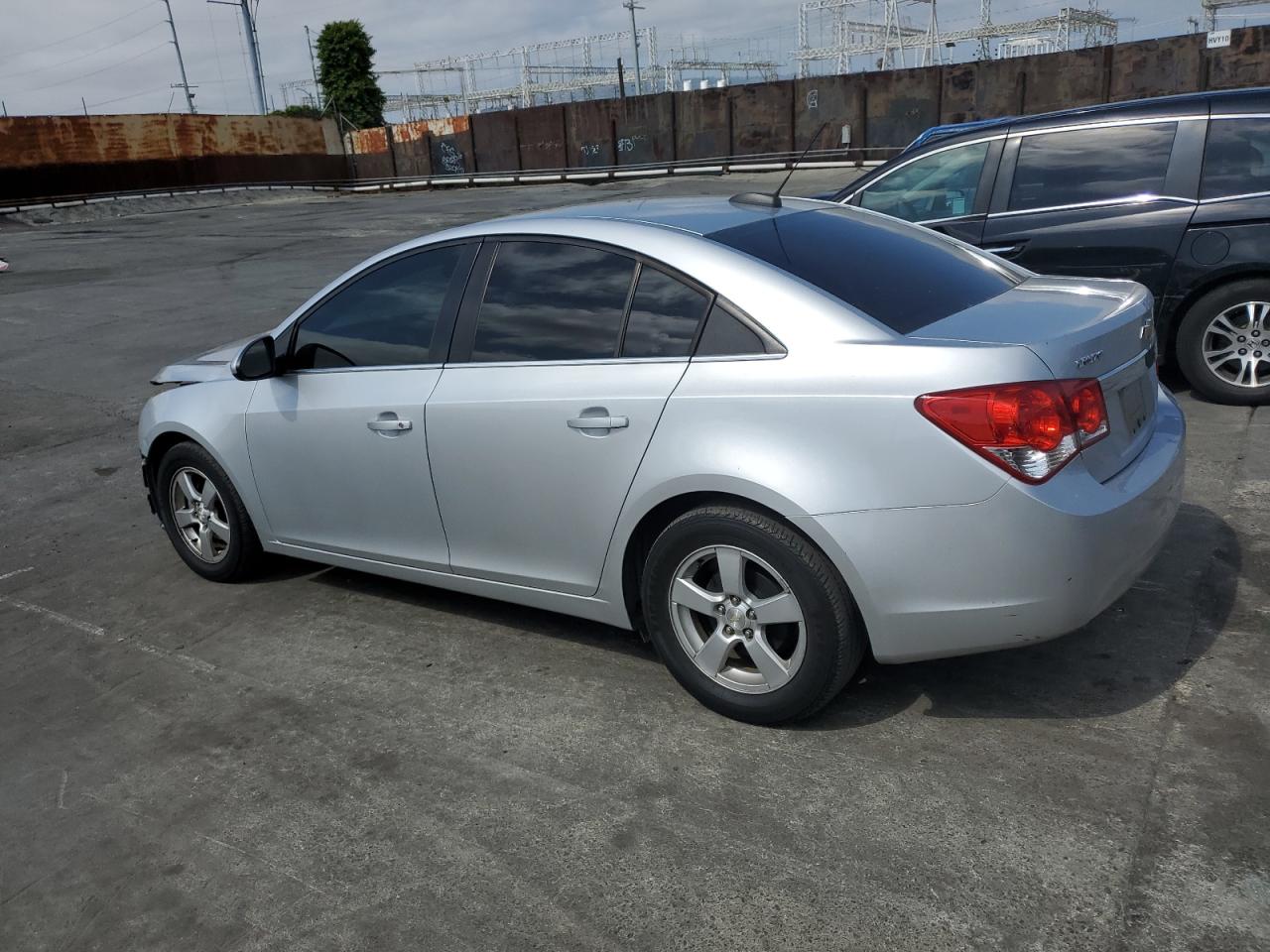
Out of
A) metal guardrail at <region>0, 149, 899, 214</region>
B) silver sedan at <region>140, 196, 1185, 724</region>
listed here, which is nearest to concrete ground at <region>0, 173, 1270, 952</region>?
silver sedan at <region>140, 196, 1185, 724</region>

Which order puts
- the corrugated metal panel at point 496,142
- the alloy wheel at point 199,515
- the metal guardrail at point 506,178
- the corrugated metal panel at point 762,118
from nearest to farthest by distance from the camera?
1. the alloy wheel at point 199,515
2. the metal guardrail at point 506,178
3. the corrugated metal panel at point 762,118
4. the corrugated metal panel at point 496,142

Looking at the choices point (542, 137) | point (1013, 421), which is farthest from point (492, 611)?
point (542, 137)

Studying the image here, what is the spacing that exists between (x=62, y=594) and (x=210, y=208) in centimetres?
3566

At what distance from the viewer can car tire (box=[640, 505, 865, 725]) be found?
125 inches

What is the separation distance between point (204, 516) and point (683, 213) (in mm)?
2717

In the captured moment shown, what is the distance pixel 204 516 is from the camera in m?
5.07

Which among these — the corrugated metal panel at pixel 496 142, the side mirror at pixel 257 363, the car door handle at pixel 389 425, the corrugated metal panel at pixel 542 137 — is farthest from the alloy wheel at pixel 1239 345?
the corrugated metal panel at pixel 496 142

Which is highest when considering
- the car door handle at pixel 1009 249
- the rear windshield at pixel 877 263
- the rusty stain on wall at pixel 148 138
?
the rusty stain on wall at pixel 148 138

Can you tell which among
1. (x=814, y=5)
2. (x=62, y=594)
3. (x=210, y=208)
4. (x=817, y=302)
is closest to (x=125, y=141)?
(x=210, y=208)

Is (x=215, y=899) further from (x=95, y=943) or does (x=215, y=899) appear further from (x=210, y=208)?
(x=210, y=208)

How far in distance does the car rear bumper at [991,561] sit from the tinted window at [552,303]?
1067mm

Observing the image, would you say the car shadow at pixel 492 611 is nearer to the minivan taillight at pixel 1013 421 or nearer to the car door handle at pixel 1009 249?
the minivan taillight at pixel 1013 421

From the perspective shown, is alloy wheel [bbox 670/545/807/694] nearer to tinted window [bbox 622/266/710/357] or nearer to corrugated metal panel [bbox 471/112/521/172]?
tinted window [bbox 622/266/710/357]

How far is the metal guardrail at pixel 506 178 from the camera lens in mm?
34156
